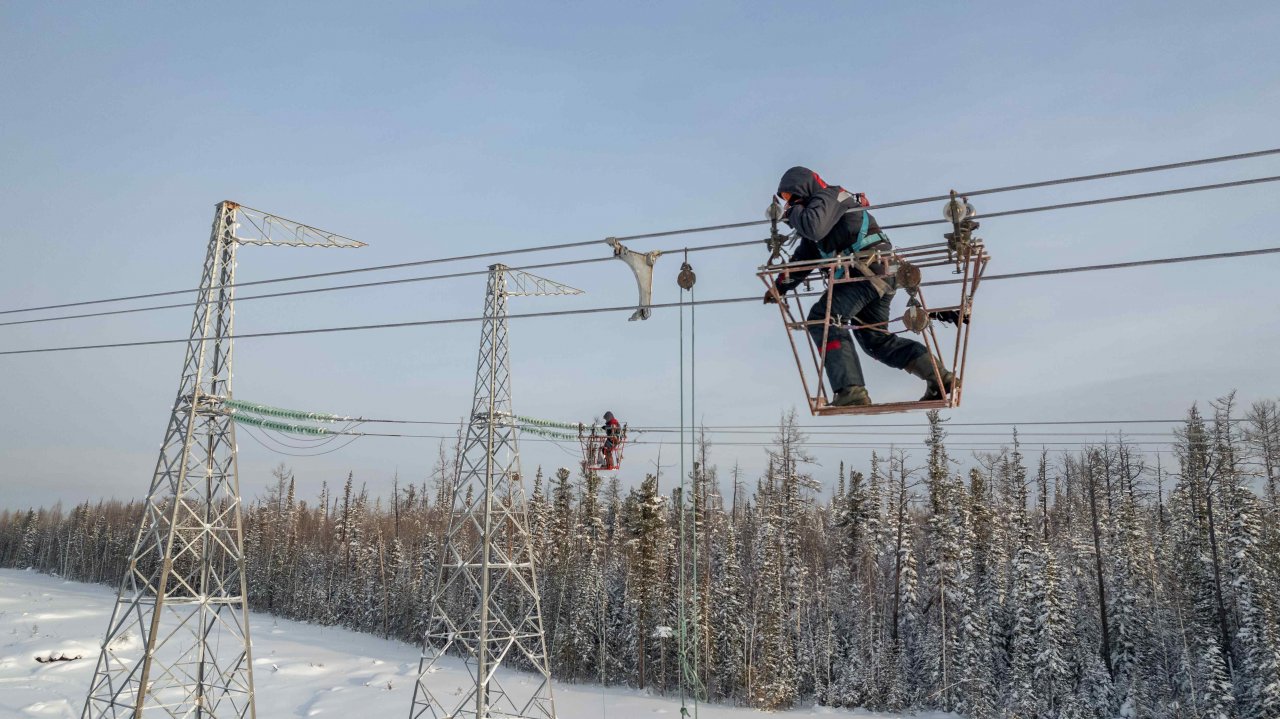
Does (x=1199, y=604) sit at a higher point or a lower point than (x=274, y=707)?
higher

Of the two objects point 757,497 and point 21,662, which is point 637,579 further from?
point 21,662

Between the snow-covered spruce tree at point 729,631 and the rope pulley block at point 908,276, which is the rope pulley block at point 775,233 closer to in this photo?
the rope pulley block at point 908,276

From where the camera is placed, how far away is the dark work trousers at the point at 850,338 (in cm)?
693

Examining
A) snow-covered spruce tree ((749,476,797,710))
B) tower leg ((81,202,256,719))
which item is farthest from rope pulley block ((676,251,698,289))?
snow-covered spruce tree ((749,476,797,710))

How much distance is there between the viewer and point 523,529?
1756 centimetres

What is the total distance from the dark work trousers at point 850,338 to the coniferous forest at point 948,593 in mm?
23965

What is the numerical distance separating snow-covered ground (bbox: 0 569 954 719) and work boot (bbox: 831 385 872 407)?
28.6 m

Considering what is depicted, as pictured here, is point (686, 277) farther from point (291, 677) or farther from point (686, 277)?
point (291, 677)

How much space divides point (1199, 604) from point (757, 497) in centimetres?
3094

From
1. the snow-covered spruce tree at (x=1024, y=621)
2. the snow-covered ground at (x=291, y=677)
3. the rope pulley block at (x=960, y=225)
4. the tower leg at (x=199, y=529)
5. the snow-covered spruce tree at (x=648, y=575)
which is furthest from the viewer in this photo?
the snow-covered spruce tree at (x=648, y=575)

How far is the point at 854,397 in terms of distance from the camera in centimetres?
683

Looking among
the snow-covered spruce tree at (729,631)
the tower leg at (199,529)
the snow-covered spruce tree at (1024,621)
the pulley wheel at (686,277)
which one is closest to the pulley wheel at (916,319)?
the pulley wheel at (686,277)

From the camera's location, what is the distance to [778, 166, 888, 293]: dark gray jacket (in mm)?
6508

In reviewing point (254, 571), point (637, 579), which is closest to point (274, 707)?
point (637, 579)
